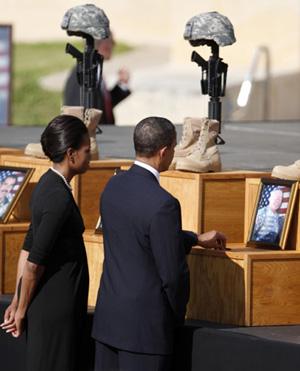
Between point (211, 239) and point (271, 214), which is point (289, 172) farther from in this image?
point (211, 239)

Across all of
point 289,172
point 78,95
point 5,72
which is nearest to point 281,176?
point 289,172

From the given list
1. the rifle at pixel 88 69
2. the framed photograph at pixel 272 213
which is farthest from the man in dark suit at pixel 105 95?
the framed photograph at pixel 272 213

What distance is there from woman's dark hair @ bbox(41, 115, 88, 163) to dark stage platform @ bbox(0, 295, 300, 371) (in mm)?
930

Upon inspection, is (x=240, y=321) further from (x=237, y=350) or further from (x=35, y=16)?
(x=35, y=16)

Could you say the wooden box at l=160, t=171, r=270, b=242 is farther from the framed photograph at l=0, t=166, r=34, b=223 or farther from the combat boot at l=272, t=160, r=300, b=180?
the framed photograph at l=0, t=166, r=34, b=223

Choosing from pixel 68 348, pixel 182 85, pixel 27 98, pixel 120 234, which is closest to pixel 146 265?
pixel 120 234

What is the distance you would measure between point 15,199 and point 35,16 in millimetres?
23297

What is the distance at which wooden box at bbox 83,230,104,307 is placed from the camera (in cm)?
756

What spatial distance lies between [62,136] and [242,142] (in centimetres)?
487

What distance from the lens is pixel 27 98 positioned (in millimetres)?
28594

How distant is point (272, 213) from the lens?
7.27 m

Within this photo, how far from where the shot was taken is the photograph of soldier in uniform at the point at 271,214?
721cm

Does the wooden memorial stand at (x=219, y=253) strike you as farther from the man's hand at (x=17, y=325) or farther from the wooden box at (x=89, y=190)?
the man's hand at (x=17, y=325)

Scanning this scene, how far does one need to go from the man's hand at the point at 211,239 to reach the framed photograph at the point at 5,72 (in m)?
11.2
